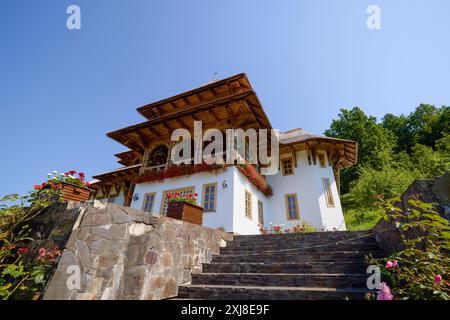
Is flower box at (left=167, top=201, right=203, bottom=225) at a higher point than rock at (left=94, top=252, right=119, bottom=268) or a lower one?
higher

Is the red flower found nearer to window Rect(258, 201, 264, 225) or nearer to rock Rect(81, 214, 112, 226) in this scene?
rock Rect(81, 214, 112, 226)

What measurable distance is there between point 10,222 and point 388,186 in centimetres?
1611

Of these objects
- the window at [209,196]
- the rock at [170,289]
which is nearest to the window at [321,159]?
the window at [209,196]

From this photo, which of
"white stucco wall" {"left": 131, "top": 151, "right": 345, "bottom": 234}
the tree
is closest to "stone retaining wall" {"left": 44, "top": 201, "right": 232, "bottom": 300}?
"white stucco wall" {"left": 131, "top": 151, "right": 345, "bottom": 234}

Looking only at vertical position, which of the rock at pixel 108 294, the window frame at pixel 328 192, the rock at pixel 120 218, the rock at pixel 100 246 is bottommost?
the rock at pixel 108 294

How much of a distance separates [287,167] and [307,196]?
7.42ft

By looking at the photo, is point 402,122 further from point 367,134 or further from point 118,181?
point 118,181

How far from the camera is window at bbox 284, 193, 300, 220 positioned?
1168 centimetres

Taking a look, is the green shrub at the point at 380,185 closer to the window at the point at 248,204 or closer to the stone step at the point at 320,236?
the window at the point at 248,204

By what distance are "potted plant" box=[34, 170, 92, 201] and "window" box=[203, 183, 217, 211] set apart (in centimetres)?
522

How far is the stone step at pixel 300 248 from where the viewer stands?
4242mm

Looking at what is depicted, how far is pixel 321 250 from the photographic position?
455 cm

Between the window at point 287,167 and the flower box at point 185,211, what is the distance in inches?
330
